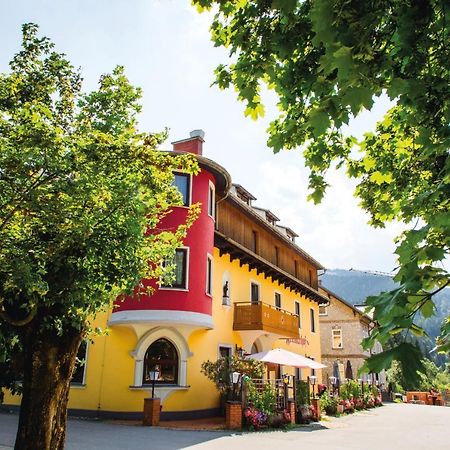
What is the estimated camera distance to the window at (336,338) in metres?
40.6

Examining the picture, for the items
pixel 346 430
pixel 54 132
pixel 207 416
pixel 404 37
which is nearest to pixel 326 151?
pixel 404 37

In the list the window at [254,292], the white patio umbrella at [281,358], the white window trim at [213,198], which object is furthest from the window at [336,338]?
the white window trim at [213,198]

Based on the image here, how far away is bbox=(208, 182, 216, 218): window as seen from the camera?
19.0m

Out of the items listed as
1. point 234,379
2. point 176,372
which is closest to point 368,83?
point 234,379

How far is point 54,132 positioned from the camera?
20.5ft

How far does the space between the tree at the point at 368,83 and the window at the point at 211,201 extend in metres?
13.3

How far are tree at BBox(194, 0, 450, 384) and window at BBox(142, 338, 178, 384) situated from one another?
13.4 metres

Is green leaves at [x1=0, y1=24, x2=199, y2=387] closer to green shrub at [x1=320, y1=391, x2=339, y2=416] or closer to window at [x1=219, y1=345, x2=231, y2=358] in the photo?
window at [x1=219, y1=345, x2=231, y2=358]

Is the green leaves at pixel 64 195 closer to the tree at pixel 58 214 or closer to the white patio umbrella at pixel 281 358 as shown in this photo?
the tree at pixel 58 214

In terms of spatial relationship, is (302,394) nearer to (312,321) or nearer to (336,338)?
(312,321)

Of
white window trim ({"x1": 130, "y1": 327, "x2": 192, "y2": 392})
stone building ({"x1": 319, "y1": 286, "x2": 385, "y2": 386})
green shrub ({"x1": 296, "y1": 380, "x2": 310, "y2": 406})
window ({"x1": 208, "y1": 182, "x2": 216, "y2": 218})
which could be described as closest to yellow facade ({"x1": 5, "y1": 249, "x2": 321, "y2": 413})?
white window trim ({"x1": 130, "y1": 327, "x2": 192, "y2": 392})

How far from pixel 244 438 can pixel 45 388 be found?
746cm

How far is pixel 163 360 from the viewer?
17219 millimetres

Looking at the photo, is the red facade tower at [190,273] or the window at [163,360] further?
the window at [163,360]
